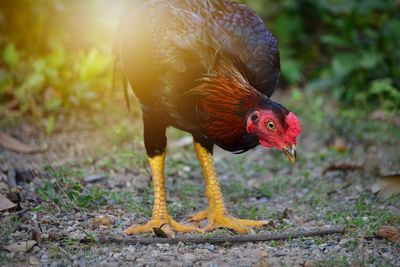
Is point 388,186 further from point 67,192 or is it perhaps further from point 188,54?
point 67,192

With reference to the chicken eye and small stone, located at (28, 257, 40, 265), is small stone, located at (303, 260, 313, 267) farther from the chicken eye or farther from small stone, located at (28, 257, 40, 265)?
small stone, located at (28, 257, 40, 265)

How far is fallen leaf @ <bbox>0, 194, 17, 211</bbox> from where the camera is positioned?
479cm

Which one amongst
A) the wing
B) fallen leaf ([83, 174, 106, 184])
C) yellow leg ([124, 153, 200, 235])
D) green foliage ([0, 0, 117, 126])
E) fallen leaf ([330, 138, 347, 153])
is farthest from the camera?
green foliage ([0, 0, 117, 126])

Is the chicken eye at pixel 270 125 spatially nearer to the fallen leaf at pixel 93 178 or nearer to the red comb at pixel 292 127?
the red comb at pixel 292 127

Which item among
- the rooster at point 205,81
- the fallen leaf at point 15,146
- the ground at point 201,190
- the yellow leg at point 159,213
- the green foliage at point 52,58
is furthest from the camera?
the green foliage at point 52,58

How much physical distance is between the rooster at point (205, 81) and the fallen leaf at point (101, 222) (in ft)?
0.59

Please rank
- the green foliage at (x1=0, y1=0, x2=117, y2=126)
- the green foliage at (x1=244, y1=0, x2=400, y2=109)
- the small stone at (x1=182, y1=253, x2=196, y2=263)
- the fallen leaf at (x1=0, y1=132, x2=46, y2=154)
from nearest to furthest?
the small stone at (x1=182, y1=253, x2=196, y2=263), the fallen leaf at (x1=0, y1=132, x2=46, y2=154), the green foliage at (x1=0, y1=0, x2=117, y2=126), the green foliage at (x1=244, y1=0, x2=400, y2=109)

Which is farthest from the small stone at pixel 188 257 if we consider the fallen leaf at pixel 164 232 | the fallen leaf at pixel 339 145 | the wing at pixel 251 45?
the fallen leaf at pixel 339 145

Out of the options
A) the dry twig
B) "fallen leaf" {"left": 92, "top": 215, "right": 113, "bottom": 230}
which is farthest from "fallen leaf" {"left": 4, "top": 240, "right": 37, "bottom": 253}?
"fallen leaf" {"left": 92, "top": 215, "right": 113, "bottom": 230}

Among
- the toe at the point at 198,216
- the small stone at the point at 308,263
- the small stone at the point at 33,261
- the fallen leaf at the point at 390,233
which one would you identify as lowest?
the toe at the point at 198,216

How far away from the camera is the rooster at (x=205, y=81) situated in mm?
4408

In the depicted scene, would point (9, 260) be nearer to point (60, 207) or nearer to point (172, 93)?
point (60, 207)

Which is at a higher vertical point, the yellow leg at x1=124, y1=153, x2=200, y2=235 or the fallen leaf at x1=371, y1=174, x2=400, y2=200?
the fallen leaf at x1=371, y1=174, x2=400, y2=200

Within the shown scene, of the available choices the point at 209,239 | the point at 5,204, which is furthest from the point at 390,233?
the point at 5,204
